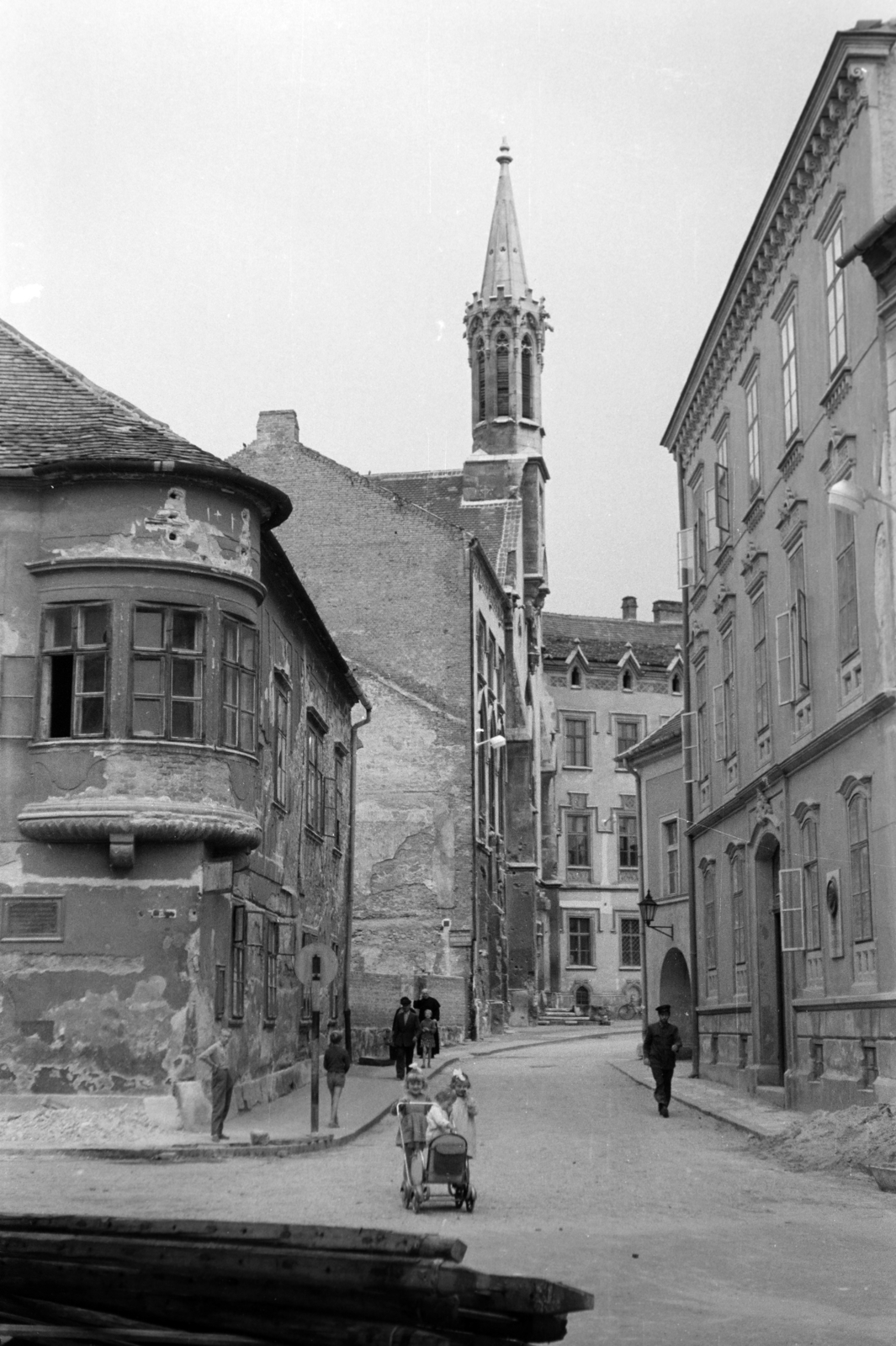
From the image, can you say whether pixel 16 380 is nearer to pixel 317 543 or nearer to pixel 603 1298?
pixel 603 1298

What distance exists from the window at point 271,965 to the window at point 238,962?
2067 mm

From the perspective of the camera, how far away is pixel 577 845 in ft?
238

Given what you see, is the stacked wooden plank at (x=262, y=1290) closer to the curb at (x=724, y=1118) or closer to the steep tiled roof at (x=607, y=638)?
the curb at (x=724, y=1118)

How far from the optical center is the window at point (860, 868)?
19906 mm

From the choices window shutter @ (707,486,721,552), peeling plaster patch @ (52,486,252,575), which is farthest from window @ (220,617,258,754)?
window shutter @ (707,486,721,552)

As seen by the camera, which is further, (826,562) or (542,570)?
(542,570)

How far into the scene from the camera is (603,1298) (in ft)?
31.9

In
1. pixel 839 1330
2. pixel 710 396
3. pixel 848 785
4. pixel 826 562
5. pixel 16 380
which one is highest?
pixel 710 396

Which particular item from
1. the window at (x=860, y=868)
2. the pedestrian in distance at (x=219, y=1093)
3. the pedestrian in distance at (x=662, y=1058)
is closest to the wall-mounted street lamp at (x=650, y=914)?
the pedestrian in distance at (x=662, y=1058)

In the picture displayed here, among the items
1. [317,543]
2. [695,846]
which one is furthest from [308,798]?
[317,543]

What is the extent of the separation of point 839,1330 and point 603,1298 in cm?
138

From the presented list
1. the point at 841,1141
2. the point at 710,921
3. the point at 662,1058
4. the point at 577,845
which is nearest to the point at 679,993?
the point at 710,921

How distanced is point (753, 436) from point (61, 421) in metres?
11.0

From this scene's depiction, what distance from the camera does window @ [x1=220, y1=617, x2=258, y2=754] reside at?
21.5 meters
